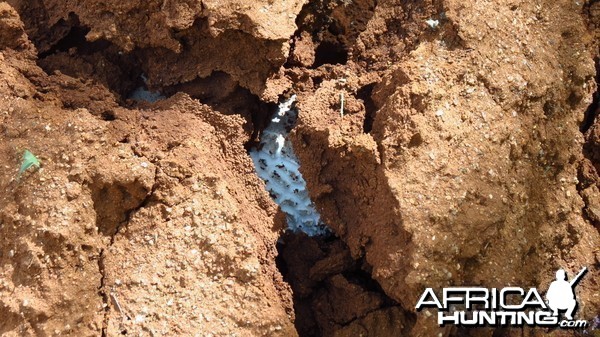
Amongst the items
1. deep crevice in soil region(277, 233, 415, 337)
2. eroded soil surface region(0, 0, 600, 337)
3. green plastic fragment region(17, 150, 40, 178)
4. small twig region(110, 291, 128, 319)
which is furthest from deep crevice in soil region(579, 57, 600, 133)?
green plastic fragment region(17, 150, 40, 178)

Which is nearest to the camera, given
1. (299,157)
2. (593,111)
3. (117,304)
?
(117,304)

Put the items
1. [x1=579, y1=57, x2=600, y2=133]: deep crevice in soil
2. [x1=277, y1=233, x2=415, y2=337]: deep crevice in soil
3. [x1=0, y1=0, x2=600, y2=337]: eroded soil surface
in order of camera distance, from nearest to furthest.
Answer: [x1=0, y1=0, x2=600, y2=337]: eroded soil surface < [x1=277, y1=233, x2=415, y2=337]: deep crevice in soil < [x1=579, y1=57, x2=600, y2=133]: deep crevice in soil

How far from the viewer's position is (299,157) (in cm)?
163

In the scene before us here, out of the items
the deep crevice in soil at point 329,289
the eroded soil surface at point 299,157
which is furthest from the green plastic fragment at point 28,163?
the deep crevice in soil at point 329,289

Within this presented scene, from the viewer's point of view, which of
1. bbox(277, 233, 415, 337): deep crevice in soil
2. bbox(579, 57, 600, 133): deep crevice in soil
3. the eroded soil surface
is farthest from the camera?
bbox(579, 57, 600, 133): deep crevice in soil

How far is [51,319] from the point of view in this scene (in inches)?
57.7

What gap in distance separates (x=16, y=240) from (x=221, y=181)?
1.69 ft

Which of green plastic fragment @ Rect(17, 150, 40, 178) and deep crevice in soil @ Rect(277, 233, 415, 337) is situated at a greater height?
deep crevice in soil @ Rect(277, 233, 415, 337)

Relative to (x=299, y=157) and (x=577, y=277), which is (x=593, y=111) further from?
(x=299, y=157)

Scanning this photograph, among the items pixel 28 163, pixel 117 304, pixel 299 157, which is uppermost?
pixel 299 157

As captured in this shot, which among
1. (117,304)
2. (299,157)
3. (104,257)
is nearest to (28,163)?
(104,257)

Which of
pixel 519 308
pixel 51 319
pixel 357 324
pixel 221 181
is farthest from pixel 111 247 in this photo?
pixel 519 308

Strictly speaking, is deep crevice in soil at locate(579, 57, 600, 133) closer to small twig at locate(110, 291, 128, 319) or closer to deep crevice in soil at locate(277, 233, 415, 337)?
deep crevice in soil at locate(277, 233, 415, 337)

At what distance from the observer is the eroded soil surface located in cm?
148
